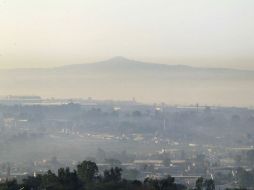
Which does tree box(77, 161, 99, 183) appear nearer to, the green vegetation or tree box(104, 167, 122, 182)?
the green vegetation

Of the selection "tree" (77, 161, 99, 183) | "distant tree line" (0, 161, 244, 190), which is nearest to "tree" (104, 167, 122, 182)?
"distant tree line" (0, 161, 244, 190)

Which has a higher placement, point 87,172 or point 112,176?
point 87,172

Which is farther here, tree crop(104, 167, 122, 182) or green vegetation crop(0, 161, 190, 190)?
tree crop(104, 167, 122, 182)

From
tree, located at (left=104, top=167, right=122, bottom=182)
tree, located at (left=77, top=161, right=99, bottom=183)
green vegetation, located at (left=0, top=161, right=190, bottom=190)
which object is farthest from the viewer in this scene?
tree, located at (left=104, top=167, right=122, bottom=182)

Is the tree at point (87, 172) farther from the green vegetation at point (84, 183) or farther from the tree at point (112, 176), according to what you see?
the tree at point (112, 176)

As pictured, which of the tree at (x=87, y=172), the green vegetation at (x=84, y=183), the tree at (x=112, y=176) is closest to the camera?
the green vegetation at (x=84, y=183)

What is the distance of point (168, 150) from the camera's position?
1587 inches

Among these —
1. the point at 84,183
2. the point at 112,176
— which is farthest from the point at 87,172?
Result: the point at 112,176

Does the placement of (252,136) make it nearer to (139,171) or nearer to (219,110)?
(219,110)

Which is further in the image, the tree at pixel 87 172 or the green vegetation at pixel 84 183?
the tree at pixel 87 172

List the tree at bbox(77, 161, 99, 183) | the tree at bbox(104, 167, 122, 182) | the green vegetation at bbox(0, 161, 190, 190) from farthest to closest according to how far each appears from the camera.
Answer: the tree at bbox(104, 167, 122, 182), the tree at bbox(77, 161, 99, 183), the green vegetation at bbox(0, 161, 190, 190)

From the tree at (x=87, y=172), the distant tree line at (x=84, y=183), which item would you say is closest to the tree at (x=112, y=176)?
the distant tree line at (x=84, y=183)

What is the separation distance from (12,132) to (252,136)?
1405 centimetres

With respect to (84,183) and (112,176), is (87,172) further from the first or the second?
(112,176)
